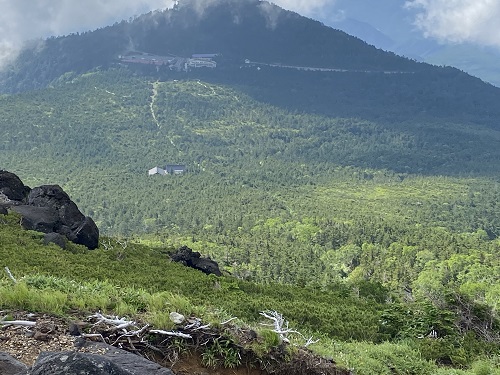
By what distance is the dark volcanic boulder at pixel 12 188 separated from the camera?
27297mm

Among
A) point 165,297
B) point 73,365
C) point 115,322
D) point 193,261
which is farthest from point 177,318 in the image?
point 193,261

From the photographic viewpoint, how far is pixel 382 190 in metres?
102

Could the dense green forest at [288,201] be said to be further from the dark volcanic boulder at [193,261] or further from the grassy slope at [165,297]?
the dark volcanic boulder at [193,261]

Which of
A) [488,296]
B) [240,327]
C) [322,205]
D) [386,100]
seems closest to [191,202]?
[322,205]

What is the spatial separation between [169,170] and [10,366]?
110671mm

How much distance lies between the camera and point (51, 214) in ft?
79.4

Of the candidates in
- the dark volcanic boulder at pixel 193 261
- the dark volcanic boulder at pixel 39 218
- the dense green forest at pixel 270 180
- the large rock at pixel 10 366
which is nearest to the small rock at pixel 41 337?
the large rock at pixel 10 366

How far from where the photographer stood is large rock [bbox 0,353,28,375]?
207 inches

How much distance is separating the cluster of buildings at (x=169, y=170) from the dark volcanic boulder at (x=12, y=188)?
82.4 meters

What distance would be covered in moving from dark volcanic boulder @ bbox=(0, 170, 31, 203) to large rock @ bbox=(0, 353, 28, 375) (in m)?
23.5

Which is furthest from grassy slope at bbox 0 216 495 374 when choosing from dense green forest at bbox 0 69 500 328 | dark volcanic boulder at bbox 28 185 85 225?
dense green forest at bbox 0 69 500 328

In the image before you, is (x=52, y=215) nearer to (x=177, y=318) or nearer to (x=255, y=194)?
(x=177, y=318)

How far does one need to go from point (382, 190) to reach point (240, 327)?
98.7m

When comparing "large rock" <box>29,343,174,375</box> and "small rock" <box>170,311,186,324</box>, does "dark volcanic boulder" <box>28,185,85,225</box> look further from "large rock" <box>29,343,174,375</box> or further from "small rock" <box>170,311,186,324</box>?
"large rock" <box>29,343,174,375</box>
